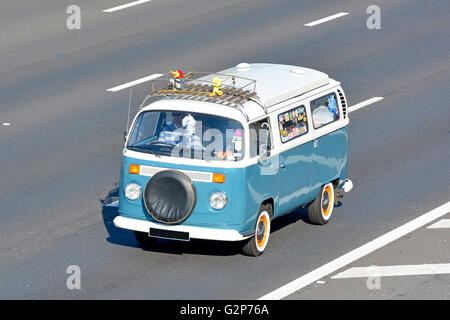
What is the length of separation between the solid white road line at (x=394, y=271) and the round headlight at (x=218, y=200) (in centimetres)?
178

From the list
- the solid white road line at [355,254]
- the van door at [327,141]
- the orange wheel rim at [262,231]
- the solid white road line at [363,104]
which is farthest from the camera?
the solid white road line at [363,104]

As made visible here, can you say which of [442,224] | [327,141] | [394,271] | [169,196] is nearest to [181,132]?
[169,196]

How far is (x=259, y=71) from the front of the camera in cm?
1642

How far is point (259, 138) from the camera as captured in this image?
587 inches

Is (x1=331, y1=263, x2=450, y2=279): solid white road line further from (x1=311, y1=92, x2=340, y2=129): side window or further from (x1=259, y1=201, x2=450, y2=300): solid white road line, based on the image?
(x1=311, y1=92, x2=340, y2=129): side window

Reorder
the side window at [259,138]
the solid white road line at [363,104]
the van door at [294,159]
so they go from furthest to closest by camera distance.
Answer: the solid white road line at [363,104], the van door at [294,159], the side window at [259,138]

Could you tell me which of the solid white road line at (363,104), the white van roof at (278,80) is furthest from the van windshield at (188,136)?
the solid white road line at (363,104)

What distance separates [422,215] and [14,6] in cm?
1447

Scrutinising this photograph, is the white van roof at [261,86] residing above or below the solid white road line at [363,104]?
above

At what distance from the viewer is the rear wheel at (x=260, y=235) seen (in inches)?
589

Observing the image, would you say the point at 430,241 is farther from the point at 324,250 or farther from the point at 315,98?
the point at 315,98

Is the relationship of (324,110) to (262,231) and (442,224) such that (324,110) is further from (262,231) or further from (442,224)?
(442,224)

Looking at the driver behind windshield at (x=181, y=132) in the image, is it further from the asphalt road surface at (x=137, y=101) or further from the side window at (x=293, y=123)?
the asphalt road surface at (x=137, y=101)

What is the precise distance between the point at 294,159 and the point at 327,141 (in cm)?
103
